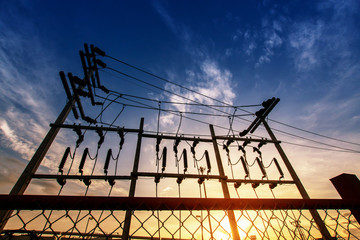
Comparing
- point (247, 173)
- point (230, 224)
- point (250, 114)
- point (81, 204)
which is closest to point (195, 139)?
point (247, 173)

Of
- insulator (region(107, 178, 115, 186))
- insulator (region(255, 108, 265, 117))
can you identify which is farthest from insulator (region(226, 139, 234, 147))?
insulator (region(107, 178, 115, 186))

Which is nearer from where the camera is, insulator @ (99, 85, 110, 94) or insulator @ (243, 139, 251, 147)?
insulator @ (99, 85, 110, 94)

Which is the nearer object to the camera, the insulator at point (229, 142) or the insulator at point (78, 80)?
the insulator at point (78, 80)

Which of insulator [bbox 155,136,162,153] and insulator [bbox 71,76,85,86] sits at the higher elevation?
insulator [bbox 71,76,85,86]

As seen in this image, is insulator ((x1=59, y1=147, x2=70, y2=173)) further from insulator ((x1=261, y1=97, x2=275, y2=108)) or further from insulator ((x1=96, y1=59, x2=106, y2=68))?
insulator ((x1=261, y1=97, x2=275, y2=108))

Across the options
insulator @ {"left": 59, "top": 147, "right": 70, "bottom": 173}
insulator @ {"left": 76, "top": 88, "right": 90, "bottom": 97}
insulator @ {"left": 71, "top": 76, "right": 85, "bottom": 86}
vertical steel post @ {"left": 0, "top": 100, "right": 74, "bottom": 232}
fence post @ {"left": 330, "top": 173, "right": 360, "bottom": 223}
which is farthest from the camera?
insulator @ {"left": 76, "top": 88, "right": 90, "bottom": 97}

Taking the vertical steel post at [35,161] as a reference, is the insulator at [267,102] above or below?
above

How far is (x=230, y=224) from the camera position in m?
5.55

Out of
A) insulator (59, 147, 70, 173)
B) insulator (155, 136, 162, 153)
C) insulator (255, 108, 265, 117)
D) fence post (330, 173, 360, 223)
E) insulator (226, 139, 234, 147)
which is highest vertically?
insulator (255, 108, 265, 117)

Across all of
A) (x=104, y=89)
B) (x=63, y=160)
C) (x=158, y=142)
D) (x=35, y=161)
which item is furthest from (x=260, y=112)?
(x=35, y=161)

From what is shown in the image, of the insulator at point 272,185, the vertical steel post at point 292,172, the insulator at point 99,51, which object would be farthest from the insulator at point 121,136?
the vertical steel post at point 292,172

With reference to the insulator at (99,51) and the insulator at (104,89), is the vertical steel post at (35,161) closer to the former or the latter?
the insulator at (104,89)

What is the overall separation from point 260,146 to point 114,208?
902 centimetres

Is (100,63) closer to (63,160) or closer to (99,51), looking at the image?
(99,51)
